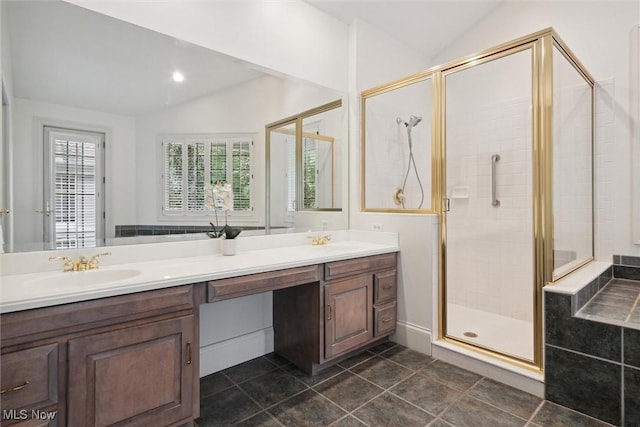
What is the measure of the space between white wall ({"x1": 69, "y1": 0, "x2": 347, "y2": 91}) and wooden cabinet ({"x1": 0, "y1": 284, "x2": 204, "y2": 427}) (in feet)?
5.14

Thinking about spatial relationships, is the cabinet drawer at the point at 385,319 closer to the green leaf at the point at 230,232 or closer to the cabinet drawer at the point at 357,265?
the cabinet drawer at the point at 357,265

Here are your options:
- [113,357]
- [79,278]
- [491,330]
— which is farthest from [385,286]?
[79,278]

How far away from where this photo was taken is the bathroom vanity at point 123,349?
3.71ft

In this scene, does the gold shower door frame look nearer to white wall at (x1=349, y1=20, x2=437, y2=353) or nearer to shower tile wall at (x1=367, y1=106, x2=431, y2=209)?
white wall at (x1=349, y1=20, x2=437, y2=353)

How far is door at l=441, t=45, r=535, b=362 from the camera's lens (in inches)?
104

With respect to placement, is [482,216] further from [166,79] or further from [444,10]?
[166,79]

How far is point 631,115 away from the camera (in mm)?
2551

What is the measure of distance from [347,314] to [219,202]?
115 centimetres

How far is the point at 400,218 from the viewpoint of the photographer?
8.79 feet

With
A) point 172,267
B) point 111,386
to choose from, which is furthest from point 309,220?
point 111,386

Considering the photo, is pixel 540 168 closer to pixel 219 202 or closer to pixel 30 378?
pixel 219 202

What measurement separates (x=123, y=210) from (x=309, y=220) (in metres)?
1.43

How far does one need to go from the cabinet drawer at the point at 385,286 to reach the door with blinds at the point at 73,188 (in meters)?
1.80

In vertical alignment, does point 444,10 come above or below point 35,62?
above
